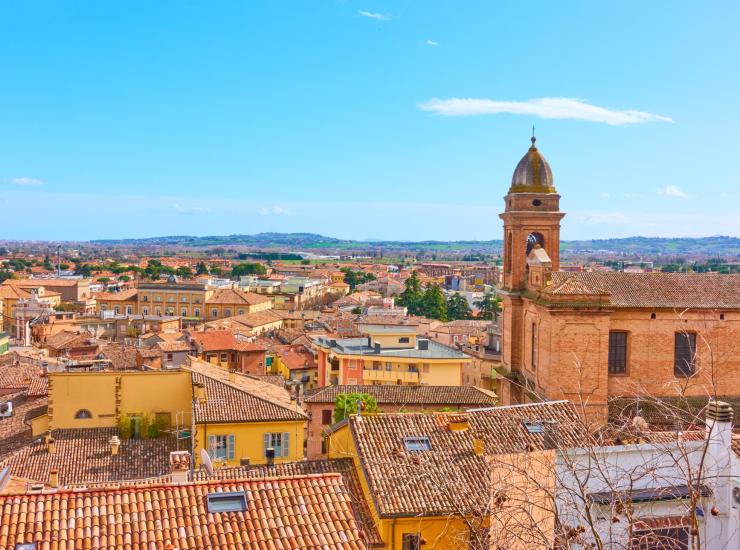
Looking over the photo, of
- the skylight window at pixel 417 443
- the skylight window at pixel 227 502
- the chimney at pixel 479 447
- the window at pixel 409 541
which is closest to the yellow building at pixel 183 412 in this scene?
the skylight window at pixel 417 443

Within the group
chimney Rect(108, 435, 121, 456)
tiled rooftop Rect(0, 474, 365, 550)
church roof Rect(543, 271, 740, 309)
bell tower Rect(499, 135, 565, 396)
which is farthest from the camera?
bell tower Rect(499, 135, 565, 396)

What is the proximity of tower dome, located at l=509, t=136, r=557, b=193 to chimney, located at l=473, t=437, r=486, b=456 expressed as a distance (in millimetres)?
19079

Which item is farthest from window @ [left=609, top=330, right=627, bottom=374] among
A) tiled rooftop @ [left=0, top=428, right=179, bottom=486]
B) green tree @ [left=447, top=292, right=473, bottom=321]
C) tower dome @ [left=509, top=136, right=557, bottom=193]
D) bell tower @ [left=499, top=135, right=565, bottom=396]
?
green tree @ [left=447, top=292, right=473, bottom=321]

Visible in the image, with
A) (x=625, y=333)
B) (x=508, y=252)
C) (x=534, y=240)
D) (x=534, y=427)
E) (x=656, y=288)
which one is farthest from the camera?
(x=508, y=252)

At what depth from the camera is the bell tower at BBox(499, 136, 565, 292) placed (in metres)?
32.4

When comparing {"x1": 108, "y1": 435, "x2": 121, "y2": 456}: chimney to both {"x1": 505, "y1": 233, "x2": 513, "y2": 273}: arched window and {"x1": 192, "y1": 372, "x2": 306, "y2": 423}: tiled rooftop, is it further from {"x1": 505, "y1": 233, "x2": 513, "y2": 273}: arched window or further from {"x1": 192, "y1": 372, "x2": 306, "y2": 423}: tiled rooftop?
{"x1": 505, "y1": 233, "x2": 513, "y2": 273}: arched window

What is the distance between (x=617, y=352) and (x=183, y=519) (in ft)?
73.2

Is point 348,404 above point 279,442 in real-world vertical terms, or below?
below

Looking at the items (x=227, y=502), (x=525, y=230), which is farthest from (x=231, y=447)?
(x=525, y=230)

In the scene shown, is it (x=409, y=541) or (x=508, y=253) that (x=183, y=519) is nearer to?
(x=409, y=541)

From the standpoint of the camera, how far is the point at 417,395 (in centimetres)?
3425

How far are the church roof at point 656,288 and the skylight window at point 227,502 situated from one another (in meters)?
20.0

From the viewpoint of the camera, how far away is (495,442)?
15750mm

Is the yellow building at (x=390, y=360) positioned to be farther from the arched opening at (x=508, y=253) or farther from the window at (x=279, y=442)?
the window at (x=279, y=442)
